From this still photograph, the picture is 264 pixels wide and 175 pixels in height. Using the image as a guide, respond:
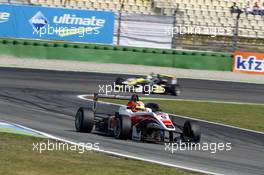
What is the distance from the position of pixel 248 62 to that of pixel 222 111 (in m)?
12.4

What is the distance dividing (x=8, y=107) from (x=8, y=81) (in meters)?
5.95

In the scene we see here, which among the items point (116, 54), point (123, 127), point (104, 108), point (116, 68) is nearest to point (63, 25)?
point (116, 54)

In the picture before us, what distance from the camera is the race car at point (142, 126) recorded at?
523 inches

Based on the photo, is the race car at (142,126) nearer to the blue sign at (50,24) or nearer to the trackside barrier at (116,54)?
the trackside barrier at (116,54)

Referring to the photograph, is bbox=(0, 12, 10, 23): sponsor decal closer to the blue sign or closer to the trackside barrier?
the blue sign

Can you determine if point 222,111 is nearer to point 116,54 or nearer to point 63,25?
point 116,54

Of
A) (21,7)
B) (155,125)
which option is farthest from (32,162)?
(21,7)

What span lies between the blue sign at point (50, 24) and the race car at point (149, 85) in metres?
9.01

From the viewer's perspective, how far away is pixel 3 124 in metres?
13.9

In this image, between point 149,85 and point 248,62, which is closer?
point 149,85

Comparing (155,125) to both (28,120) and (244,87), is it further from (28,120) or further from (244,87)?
(244,87)

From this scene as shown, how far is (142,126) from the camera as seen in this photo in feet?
44.4

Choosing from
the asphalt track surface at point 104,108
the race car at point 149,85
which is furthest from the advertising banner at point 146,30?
the race car at point 149,85

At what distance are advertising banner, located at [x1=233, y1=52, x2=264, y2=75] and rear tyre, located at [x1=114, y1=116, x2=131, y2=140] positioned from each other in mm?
18982
